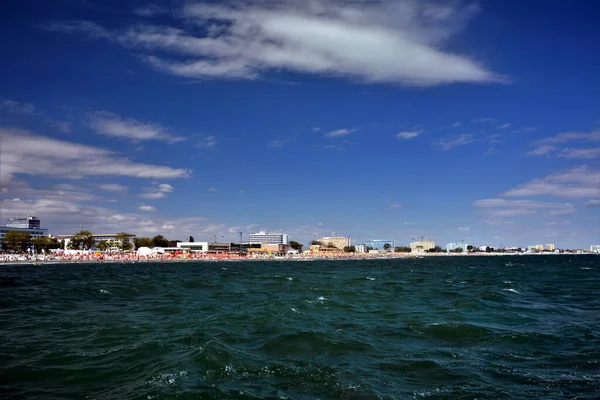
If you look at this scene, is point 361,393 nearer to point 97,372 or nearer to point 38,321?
point 97,372

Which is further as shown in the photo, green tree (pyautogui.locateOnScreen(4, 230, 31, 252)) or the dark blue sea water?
green tree (pyautogui.locateOnScreen(4, 230, 31, 252))

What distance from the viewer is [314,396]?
1184 centimetres

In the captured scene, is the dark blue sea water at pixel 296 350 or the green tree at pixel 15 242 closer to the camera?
the dark blue sea water at pixel 296 350

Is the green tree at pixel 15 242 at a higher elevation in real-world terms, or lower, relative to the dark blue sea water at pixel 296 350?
higher

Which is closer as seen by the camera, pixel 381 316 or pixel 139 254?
pixel 381 316

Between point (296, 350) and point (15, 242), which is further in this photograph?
point (15, 242)

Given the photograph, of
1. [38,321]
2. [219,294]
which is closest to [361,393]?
[38,321]

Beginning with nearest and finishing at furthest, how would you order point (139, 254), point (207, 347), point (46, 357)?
1. point (46, 357)
2. point (207, 347)
3. point (139, 254)

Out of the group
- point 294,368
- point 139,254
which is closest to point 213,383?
point 294,368

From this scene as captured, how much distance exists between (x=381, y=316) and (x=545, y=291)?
85.7 feet

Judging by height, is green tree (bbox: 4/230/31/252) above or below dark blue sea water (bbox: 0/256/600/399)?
above

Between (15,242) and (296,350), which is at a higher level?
(15,242)

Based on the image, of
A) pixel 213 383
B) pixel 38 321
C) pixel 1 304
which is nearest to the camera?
pixel 213 383

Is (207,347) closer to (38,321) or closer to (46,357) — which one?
(46,357)
